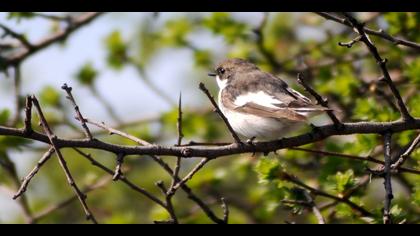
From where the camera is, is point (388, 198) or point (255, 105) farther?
point (255, 105)

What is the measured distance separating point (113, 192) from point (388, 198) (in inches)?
225

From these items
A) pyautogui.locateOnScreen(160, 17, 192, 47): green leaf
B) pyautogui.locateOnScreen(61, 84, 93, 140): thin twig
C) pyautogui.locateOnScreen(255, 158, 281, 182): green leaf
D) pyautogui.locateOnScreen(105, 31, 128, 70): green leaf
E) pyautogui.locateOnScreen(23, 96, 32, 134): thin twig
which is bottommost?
pyautogui.locateOnScreen(23, 96, 32, 134): thin twig

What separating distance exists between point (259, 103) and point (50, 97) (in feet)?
8.60

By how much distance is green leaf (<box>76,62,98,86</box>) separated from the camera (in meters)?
6.76

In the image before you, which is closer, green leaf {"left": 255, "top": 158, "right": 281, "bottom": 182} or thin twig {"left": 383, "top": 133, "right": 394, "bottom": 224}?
thin twig {"left": 383, "top": 133, "right": 394, "bottom": 224}

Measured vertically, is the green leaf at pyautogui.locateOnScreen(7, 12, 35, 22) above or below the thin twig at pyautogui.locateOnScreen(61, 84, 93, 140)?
above

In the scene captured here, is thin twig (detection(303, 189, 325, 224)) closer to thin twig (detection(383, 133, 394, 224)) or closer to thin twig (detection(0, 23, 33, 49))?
thin twig (detection(383, 133, 394, 224))

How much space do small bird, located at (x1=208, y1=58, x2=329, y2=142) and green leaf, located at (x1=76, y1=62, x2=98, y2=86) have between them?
4.96ft

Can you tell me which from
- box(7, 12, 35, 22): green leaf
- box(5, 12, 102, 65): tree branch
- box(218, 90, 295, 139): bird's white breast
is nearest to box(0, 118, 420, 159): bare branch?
box(218, 90, 295, 139): bird's white breast

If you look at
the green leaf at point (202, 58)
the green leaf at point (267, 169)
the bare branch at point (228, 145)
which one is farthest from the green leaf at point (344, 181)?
the green leaf at point (202, 58)

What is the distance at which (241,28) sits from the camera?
623 centimetres
